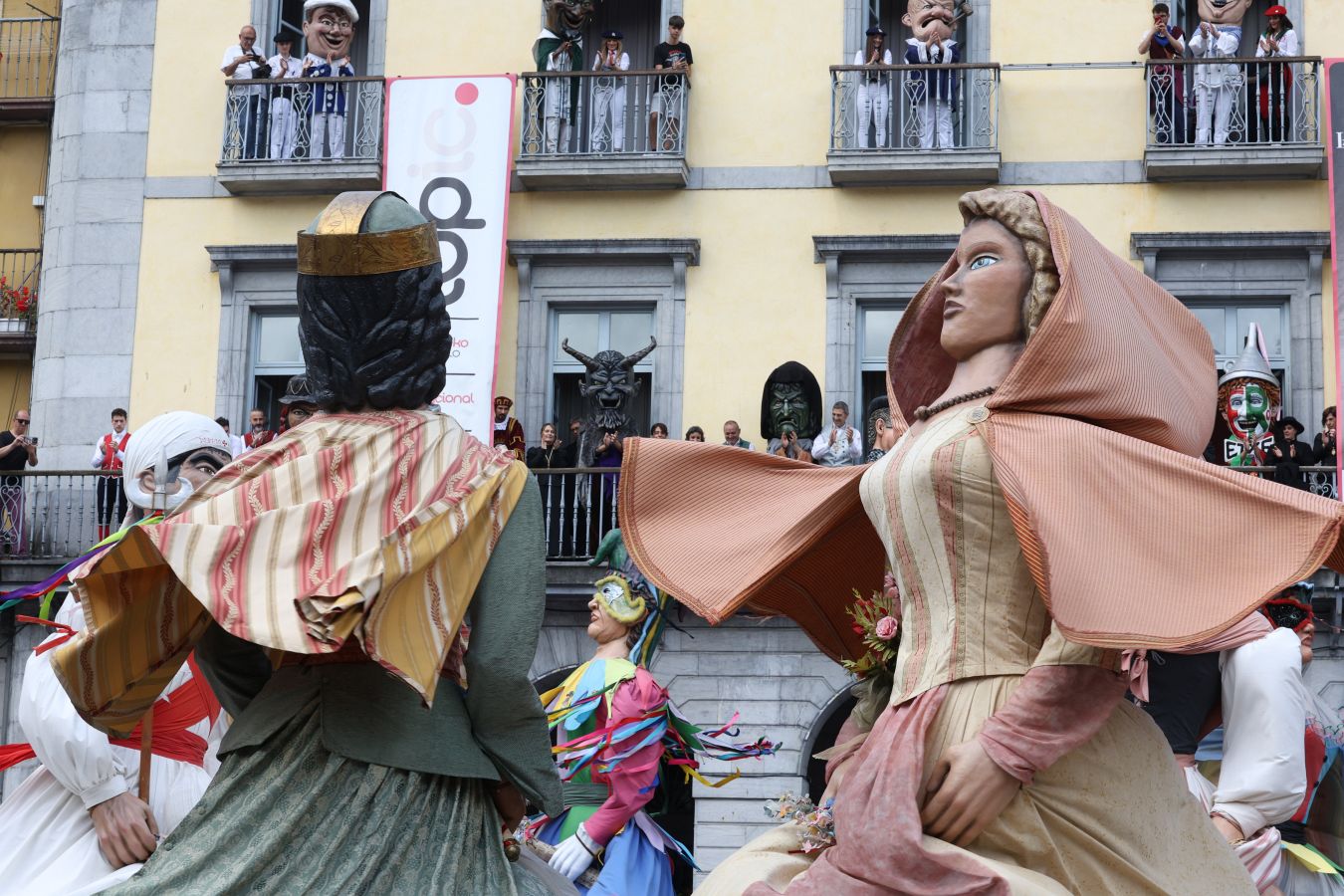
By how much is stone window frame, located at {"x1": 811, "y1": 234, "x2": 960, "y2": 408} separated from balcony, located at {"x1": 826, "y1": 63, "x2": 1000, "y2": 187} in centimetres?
62

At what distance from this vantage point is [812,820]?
4.72 meters

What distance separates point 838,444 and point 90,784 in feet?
48.0

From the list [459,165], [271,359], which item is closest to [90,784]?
[459,165]

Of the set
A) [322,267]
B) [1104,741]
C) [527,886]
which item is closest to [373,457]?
A: [322,267]

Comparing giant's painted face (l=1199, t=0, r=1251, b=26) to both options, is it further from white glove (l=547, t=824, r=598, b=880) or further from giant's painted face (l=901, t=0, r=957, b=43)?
white glove (l=547, t=824, r=598, b=880)

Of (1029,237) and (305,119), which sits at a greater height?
(305,119)

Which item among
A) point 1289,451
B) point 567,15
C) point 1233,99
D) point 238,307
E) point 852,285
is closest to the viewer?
point 1289,451

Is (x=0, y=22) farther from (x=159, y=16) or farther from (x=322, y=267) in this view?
(x=322, y=267)

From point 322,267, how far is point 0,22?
21.8 metres

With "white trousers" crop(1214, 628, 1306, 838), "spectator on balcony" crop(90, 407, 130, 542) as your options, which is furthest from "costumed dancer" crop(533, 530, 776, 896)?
"spectator on balcony" crop(90, 407, 130, 542)

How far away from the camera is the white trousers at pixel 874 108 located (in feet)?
70.7

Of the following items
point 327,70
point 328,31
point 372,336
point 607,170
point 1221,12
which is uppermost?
→ point 1221,12

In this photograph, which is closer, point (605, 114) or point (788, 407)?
point (788, 407)

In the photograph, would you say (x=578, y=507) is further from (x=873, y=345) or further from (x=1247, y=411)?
(x=1247, y=411)
